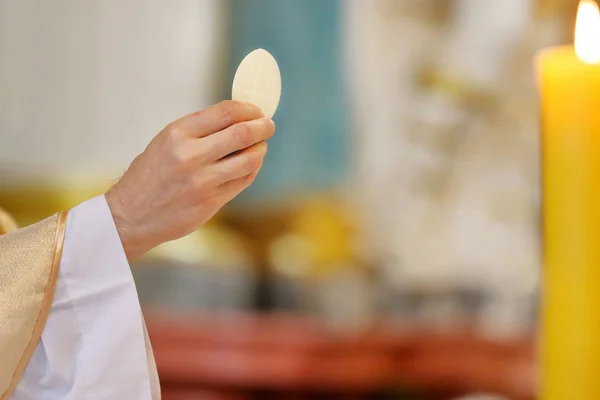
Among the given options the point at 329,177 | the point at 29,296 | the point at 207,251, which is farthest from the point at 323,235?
the point at 29,296

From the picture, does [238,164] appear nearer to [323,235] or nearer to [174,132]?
[174,132]

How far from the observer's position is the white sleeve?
0.40 m

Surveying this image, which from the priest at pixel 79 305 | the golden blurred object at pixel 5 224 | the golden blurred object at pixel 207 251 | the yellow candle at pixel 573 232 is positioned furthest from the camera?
the golden blurred object at pixel 207 251

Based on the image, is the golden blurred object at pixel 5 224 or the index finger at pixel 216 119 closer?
the index finger at pixel 216 119

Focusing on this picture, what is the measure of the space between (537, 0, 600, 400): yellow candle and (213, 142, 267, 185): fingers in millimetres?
138

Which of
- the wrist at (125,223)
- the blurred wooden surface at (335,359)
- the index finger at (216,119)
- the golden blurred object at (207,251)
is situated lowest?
the blurred wooden surface at (335,359)

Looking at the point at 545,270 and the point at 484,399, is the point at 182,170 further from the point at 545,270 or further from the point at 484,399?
the point at 484,399

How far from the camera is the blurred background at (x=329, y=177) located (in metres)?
1.36

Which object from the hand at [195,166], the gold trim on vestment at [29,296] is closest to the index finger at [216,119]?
the hand at [195,166]

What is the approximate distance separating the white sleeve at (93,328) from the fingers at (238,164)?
8 centimetres

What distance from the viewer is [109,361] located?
40 centimetres

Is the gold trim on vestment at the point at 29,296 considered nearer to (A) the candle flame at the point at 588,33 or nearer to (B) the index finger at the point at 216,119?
(B) the index finger at the point at 216,119

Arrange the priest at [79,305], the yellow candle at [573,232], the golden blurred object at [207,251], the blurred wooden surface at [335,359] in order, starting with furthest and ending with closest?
the golden blurred object at [207,251] → the blurred wooden surface at [335,359] → the priest at [79,305] → the yellow candle at [573,232]

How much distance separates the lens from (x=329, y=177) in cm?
150
